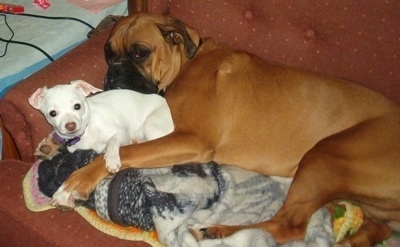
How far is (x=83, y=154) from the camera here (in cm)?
196

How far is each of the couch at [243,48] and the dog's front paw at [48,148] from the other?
0.18 feet

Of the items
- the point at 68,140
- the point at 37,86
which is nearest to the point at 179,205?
the point at 68,140

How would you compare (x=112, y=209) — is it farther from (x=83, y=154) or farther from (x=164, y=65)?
(x=164, y=65)

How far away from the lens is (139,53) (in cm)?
215

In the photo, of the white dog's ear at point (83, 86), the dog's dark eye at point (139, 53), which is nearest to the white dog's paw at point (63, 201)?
the white dog's ear at point (83, 86)

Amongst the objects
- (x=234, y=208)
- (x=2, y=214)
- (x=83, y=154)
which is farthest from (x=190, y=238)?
(x=2, y=214)

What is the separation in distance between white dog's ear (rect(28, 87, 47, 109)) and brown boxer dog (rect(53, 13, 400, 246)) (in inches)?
13.4

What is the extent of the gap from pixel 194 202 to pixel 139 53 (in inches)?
29.6

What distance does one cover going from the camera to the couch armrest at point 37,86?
1.97 metres

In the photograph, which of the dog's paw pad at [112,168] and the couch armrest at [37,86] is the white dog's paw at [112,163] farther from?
the couch armrest at [37,86]

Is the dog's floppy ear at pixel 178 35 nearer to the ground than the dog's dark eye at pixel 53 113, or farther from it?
farther from it

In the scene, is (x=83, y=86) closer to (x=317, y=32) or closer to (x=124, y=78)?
(x=124, y=78)

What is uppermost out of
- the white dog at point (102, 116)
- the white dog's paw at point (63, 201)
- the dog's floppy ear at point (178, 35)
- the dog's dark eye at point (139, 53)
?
the dog's floppy ear at point (178, 35)

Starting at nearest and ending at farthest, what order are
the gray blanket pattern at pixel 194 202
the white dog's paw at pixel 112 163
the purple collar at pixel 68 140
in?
the gray blanket pattern at pixel 194 202, the white dog's paw at pixel 112 163, the purple collar at pixel 68 140
